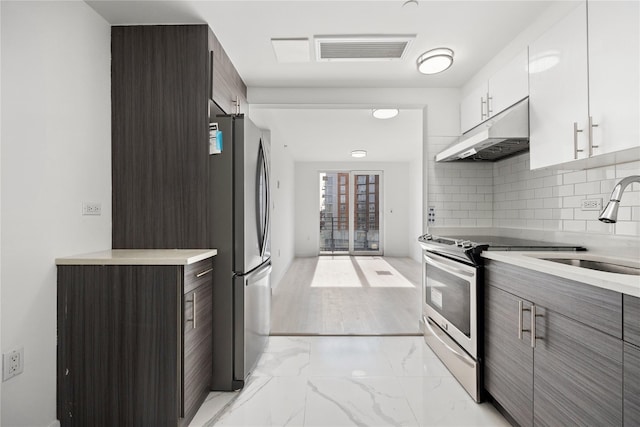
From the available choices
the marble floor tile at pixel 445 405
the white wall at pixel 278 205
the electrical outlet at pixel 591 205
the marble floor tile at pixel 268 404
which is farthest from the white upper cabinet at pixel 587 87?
the white wall at pixel 278 205

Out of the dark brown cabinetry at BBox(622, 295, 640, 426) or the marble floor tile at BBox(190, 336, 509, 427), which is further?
the marble floor tile at BBox(190, 336, 509, 427)

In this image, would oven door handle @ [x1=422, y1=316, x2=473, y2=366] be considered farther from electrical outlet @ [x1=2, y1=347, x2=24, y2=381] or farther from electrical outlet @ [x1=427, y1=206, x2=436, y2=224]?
electrical outlet @ [x1=2, y1=347, x2=24, y2=381]

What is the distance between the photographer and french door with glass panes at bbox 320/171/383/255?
28.6 feet

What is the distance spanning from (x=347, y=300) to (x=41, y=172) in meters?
3.39

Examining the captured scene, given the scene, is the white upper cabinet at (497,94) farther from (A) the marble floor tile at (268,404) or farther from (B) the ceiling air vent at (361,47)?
(A) the marble floor tile at (268,404)

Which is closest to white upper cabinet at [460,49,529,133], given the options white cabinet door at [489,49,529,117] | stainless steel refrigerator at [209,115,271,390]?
white cabinet door at [489,49,529,117]

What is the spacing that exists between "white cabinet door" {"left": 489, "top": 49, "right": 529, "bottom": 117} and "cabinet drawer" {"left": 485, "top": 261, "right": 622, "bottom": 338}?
3.86 feet

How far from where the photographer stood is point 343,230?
345 inches

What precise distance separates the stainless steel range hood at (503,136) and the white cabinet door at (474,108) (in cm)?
8

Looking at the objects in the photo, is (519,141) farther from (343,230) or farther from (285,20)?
(343,230)

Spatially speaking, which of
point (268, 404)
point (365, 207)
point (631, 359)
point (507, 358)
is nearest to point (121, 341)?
point (268, 404)

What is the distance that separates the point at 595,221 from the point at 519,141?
681 mm

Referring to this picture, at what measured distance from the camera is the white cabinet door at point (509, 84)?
7.08 feet

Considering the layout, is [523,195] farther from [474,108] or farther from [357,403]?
[357,403]
